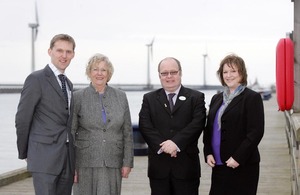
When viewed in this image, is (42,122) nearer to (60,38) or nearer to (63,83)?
(63,83)

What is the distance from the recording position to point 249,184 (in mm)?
4793

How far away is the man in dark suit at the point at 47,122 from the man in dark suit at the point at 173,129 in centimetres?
63

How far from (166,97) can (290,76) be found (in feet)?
3.22

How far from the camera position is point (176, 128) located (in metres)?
5.01

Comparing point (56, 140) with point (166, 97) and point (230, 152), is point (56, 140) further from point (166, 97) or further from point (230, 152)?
point (230, 152)

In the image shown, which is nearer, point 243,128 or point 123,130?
point 243,128

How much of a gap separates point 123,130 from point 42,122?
0.67 metres

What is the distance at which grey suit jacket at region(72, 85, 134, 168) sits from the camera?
16.3ft

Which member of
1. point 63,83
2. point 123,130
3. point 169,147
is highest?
point 63,83

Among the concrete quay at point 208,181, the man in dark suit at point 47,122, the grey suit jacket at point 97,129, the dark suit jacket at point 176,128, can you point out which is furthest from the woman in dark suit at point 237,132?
the concrete quay at point 208,181

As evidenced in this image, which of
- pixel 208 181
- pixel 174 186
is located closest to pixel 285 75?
pixel 174 186

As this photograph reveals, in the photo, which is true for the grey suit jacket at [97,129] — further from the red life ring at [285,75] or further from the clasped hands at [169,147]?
the red life ring at [285,75]

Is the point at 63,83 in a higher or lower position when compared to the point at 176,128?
higher

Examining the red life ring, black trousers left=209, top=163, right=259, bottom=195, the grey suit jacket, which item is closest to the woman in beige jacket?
the grey suit jacket
